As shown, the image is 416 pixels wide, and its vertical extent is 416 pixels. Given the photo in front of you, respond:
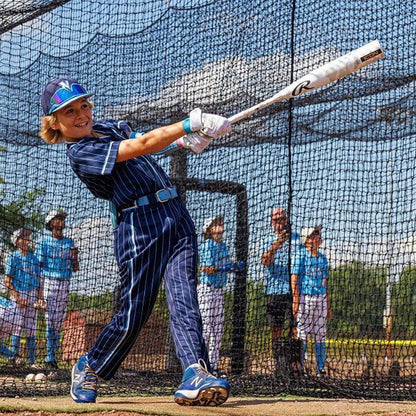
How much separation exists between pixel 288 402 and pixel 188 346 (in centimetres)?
118

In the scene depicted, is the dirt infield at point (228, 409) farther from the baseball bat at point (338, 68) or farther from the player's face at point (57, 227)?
the player's face at point (57, 227)

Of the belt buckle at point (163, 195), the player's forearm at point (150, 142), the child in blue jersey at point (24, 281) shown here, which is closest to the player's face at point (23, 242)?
the child in blue jersey at point (24, 281)

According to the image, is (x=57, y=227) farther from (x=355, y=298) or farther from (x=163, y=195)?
(x=163, y=195)

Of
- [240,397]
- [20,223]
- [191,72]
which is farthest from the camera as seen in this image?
[20,223]

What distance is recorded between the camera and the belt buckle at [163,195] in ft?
13.4

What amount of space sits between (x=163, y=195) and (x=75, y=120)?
2.29ft

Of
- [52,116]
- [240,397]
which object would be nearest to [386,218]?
[240,397]

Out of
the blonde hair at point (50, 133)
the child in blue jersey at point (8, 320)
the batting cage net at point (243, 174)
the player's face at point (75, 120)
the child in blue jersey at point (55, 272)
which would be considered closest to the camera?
the player's face at point (75, 120)

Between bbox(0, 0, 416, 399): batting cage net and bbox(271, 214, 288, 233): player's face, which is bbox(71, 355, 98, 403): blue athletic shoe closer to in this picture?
bbox(0, 0, 416, 399): batting cage net

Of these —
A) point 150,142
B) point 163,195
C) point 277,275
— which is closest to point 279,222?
point 277,275

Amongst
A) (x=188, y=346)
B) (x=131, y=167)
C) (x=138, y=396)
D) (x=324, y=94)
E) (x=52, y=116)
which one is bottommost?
(x=138, y=396)

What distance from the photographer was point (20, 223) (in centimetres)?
793

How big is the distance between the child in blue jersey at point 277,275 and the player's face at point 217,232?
19.0 inches

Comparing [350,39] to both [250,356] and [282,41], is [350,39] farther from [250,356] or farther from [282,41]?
[250,356]
